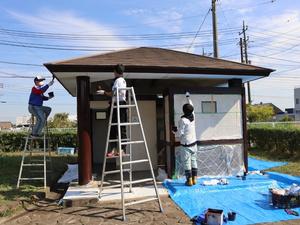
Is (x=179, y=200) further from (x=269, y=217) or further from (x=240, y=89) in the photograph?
(x=240, y=89)

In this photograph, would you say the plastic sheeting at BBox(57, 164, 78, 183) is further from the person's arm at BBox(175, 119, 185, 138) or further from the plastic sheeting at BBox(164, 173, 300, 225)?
the person's arm at BBox(175, 119, 185, 138)

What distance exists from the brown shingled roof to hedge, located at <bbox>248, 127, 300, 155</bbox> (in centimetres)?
563

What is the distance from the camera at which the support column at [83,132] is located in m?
8.02

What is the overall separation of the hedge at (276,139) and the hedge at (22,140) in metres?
9.67

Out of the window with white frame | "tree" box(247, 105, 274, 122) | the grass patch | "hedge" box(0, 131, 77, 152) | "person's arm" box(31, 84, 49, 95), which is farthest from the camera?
"tree" box(247, 105, 274, 122)

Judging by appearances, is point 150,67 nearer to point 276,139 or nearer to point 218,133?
point 218,133

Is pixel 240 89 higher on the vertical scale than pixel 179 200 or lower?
higher

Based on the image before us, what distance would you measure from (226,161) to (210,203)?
2.51m

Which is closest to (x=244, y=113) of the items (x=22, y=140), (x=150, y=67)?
(x=150, y=67)

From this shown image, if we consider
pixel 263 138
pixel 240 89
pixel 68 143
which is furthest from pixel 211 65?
pixel 68 143

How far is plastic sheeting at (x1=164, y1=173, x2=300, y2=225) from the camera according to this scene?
570 cm

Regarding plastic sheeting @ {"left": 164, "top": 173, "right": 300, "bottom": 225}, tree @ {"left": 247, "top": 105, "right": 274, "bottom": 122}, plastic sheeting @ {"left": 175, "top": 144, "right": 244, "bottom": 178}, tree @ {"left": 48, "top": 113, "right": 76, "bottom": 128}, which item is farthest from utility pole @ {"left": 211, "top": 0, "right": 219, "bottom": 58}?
tree @ {"left": 247, "top": 105, "right": 274, "bottom": 122}

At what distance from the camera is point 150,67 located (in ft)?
26.1

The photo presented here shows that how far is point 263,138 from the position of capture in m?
16.0
